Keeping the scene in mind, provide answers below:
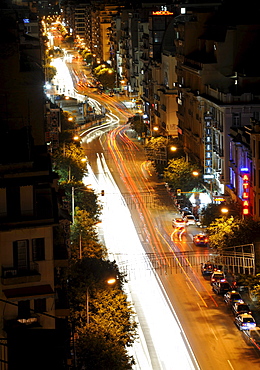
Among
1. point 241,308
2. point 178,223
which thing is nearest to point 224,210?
point 178,223

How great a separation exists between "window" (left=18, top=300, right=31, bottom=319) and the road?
75.5 ft

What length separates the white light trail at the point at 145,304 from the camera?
58219 millimetres

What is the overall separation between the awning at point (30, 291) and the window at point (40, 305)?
353 millimetres

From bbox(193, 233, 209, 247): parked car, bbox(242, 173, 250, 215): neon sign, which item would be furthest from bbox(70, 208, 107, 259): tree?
bbox(242, 173, 250, 215): neon sign

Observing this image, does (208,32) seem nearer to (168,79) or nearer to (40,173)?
(168,79)

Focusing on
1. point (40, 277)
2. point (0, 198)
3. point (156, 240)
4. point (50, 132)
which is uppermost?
point (0, 198)

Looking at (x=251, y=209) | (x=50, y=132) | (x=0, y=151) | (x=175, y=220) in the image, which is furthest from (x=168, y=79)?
(x=0, y=151)

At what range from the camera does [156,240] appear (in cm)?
8856

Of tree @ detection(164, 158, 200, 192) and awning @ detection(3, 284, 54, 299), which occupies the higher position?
awning @ detection(3, 284, 54, 299)

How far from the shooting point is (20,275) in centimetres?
3516

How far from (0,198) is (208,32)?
8346 cm

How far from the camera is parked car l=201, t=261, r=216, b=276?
75.9 meters

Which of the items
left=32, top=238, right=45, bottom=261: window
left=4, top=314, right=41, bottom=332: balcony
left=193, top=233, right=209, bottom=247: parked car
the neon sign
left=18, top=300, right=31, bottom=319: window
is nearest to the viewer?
left=4, top=314, right=41, bottom=332: balcony

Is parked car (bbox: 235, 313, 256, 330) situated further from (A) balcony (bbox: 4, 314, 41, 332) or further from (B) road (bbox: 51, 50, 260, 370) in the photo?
(A) balcony (bbox: 4, 314, 41, 332)
